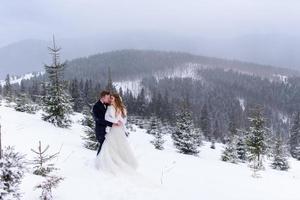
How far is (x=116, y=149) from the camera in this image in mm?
10477

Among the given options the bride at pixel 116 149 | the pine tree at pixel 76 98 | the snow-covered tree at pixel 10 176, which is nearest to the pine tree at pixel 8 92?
the pine tree at pixel 76 98

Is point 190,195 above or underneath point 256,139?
above

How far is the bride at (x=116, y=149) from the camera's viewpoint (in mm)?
10148

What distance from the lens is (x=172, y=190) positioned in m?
9.16

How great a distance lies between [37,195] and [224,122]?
476ft

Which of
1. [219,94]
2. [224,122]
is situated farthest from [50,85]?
[219,94]

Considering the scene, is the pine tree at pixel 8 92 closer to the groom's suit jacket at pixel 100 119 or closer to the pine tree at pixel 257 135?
the pine tree at pixel 257 135

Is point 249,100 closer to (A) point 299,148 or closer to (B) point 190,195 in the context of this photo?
(A) point 299,148

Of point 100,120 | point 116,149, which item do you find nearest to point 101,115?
point 100,120

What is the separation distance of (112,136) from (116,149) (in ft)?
1.19

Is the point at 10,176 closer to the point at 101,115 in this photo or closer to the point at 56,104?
the point at 101,115

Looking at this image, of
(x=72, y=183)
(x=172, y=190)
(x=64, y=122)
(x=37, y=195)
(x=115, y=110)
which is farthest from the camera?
(x=64, y=122)

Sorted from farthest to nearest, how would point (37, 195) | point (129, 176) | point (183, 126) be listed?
1. point (183, 126)
2. point (129, 176)
3. point (37, 195)

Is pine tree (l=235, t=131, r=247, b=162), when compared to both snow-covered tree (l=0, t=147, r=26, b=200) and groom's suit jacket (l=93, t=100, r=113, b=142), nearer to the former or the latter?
groom's suit jacket (l=93, t=100, r=113, b=142)
